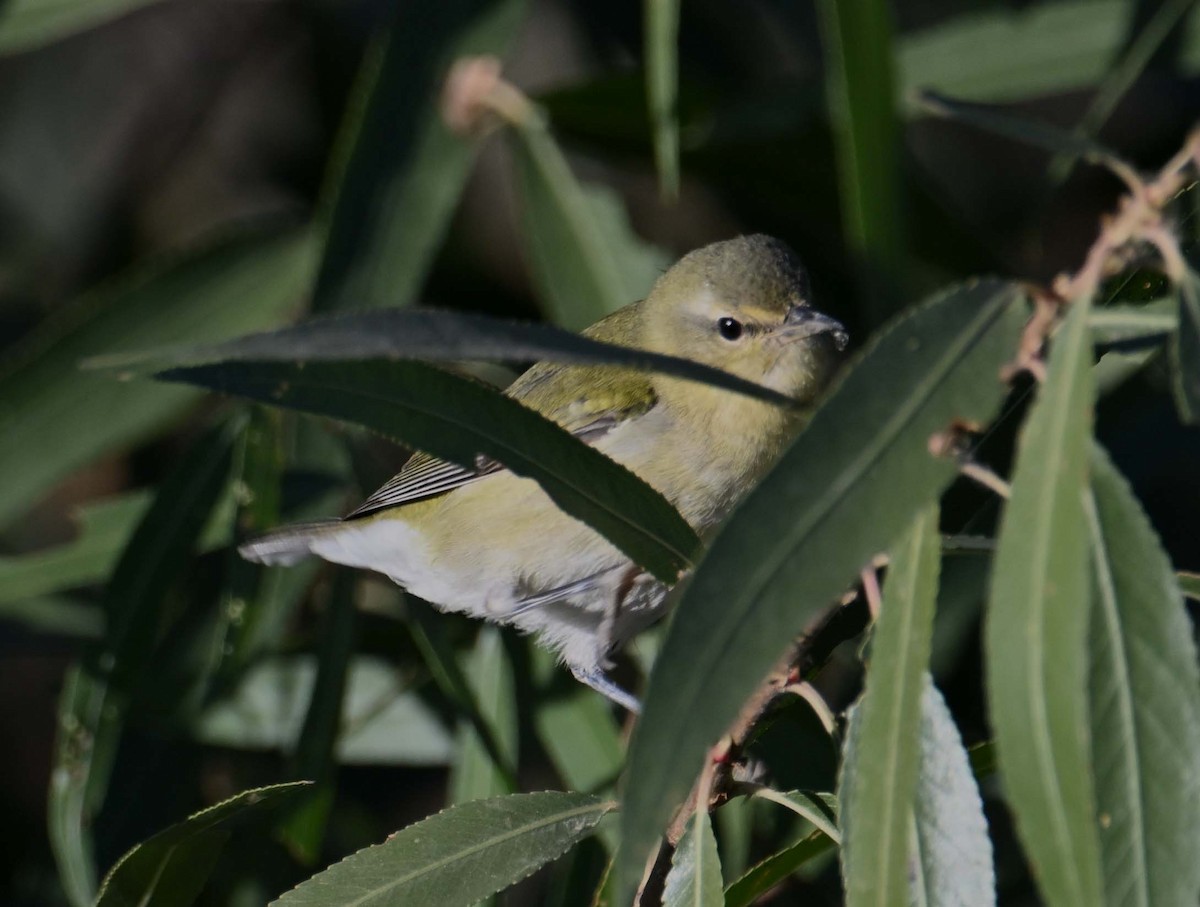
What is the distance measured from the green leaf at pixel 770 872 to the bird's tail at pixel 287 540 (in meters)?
1.41

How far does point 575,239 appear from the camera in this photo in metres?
3.93

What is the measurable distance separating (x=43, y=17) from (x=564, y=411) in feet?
6.16

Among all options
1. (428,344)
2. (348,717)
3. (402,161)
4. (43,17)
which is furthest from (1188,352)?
(43,17)

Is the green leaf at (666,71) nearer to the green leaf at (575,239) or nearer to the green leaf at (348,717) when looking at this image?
the green leaf at (575,239)

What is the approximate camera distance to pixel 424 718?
393 cm

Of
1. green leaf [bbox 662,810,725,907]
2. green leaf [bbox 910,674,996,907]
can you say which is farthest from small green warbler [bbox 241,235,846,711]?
green leaf [bbox 910,674,996,907]

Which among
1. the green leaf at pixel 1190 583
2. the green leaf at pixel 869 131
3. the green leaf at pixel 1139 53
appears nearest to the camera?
the green leaf at pixel 1190 583

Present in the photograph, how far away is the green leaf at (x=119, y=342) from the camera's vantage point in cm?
378

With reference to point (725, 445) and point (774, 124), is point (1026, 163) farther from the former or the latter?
point (725, 445)

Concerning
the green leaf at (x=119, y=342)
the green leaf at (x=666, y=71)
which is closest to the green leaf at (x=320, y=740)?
the green leaf at (x=119, y=342)

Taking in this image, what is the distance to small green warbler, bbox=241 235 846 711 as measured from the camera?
3049mm

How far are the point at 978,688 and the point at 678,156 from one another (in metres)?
1.58

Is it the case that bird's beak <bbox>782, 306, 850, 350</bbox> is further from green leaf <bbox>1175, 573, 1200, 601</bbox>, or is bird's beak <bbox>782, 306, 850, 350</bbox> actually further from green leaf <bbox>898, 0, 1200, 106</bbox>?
green leaf <bbox>1175, 573, 1200, 601</bbox>

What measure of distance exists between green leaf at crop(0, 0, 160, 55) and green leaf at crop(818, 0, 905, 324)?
204 centimetres
